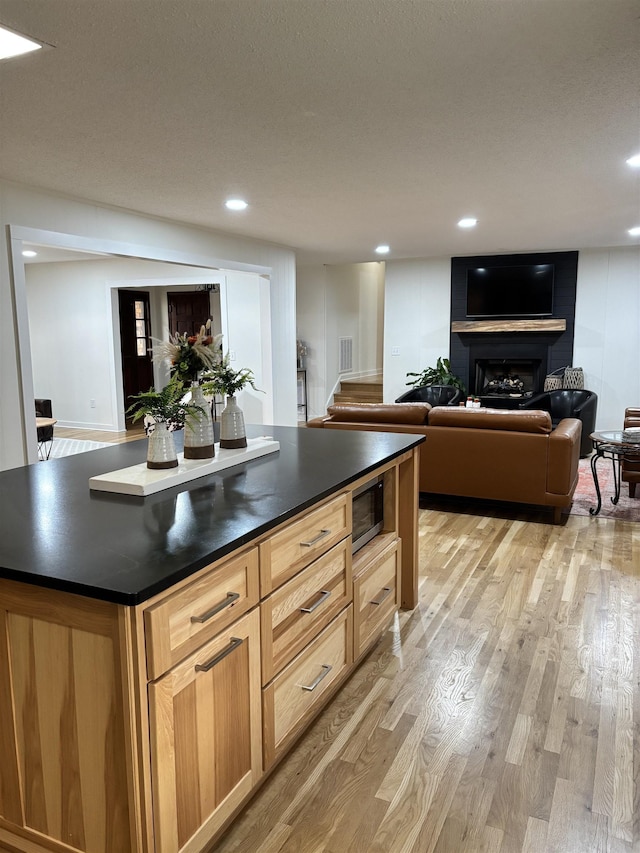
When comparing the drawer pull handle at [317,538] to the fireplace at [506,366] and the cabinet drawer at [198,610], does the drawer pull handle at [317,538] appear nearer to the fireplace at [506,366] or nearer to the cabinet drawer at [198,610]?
the cabinet drawer at [198,610]

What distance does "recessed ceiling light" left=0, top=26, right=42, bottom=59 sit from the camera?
2180 millimetres

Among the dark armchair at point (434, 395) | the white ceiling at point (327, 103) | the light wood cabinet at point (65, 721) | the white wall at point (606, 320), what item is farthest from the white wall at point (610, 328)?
the light wood cabinet at point (65, 721)

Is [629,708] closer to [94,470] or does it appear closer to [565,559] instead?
[565,559]

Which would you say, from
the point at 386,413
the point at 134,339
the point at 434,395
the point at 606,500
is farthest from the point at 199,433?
the point at 134,339

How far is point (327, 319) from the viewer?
398 inches

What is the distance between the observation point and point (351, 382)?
1070 centimetres

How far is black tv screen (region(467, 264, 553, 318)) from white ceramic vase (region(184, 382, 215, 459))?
7.13 metres

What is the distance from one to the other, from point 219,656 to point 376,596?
1.23 m

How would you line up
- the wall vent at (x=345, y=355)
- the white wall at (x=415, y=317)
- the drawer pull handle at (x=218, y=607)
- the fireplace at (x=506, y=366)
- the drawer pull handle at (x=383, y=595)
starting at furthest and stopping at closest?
the wall vent at (x=345, y=355), the white wall at (x=415, y=317), the fireplace at (x=506, y=366), the drawer pull handle at (x=383, y=595), the drawer pull handle at (x=218, y=607)

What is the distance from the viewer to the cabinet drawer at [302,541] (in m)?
1.77

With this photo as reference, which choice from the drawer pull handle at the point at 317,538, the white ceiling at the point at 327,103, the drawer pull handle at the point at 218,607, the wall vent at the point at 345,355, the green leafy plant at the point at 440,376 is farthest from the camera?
the wall vent at the point at 345,355

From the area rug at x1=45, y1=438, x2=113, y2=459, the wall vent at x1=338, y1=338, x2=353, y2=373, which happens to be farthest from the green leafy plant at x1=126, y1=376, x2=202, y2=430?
the wall vent at x1=338, y1=338, x2=353, y2=373

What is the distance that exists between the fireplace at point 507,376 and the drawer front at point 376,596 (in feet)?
20.6

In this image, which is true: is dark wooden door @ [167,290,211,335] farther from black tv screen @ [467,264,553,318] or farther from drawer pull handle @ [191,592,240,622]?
drawer pull handle @ [191,592,240,622]
